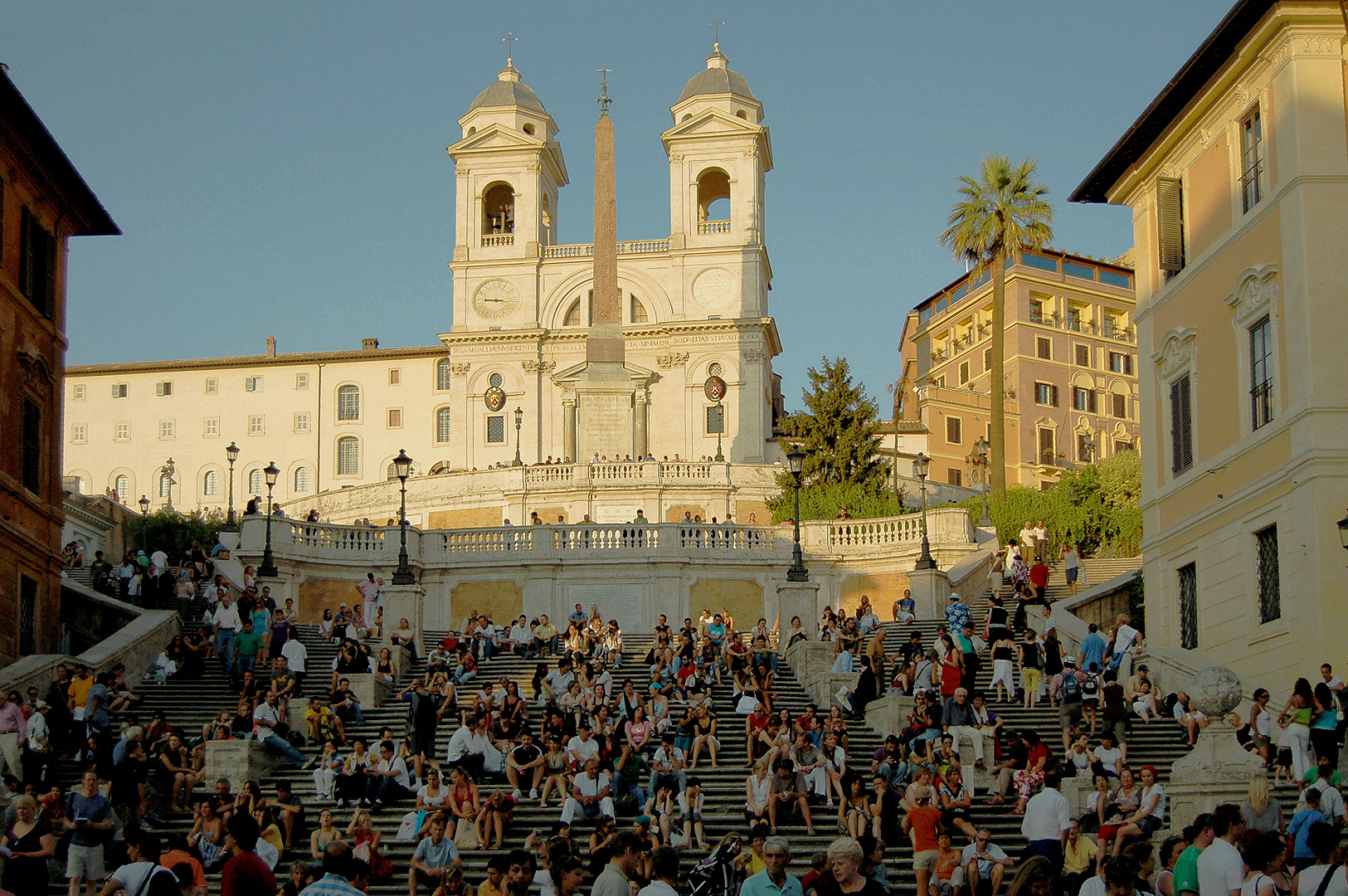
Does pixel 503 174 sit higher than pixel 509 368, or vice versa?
pixel 503 174

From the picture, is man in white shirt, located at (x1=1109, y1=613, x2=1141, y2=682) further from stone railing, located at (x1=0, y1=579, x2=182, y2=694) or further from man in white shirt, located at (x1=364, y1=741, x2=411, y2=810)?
stone railing, located at (x1=0, y1=579, x2=182, y2=694)

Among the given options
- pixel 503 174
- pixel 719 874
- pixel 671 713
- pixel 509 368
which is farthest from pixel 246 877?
pixel 503 174

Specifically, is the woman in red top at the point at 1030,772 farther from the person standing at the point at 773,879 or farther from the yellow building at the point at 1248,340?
the person standing at the point at 773,879

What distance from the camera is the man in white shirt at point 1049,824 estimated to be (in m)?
17.9

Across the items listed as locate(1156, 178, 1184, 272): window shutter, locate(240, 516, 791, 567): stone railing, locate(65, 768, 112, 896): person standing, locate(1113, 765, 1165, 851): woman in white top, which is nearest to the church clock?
locate(240, 516, 791, 567): stone railing

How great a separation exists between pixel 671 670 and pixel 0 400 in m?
11.6

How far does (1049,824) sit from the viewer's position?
17922 mm

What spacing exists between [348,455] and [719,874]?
71.9 metres

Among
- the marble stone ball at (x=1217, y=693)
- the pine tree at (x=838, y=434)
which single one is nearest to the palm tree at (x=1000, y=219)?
the pine tree at (x=838, y=434)

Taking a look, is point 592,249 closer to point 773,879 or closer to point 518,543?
point 518,543

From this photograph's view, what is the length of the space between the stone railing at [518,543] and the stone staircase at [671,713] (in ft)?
21.7

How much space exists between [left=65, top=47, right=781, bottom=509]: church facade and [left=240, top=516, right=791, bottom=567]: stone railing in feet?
108

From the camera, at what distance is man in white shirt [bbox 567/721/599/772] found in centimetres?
2238

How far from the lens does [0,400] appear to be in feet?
98.0
